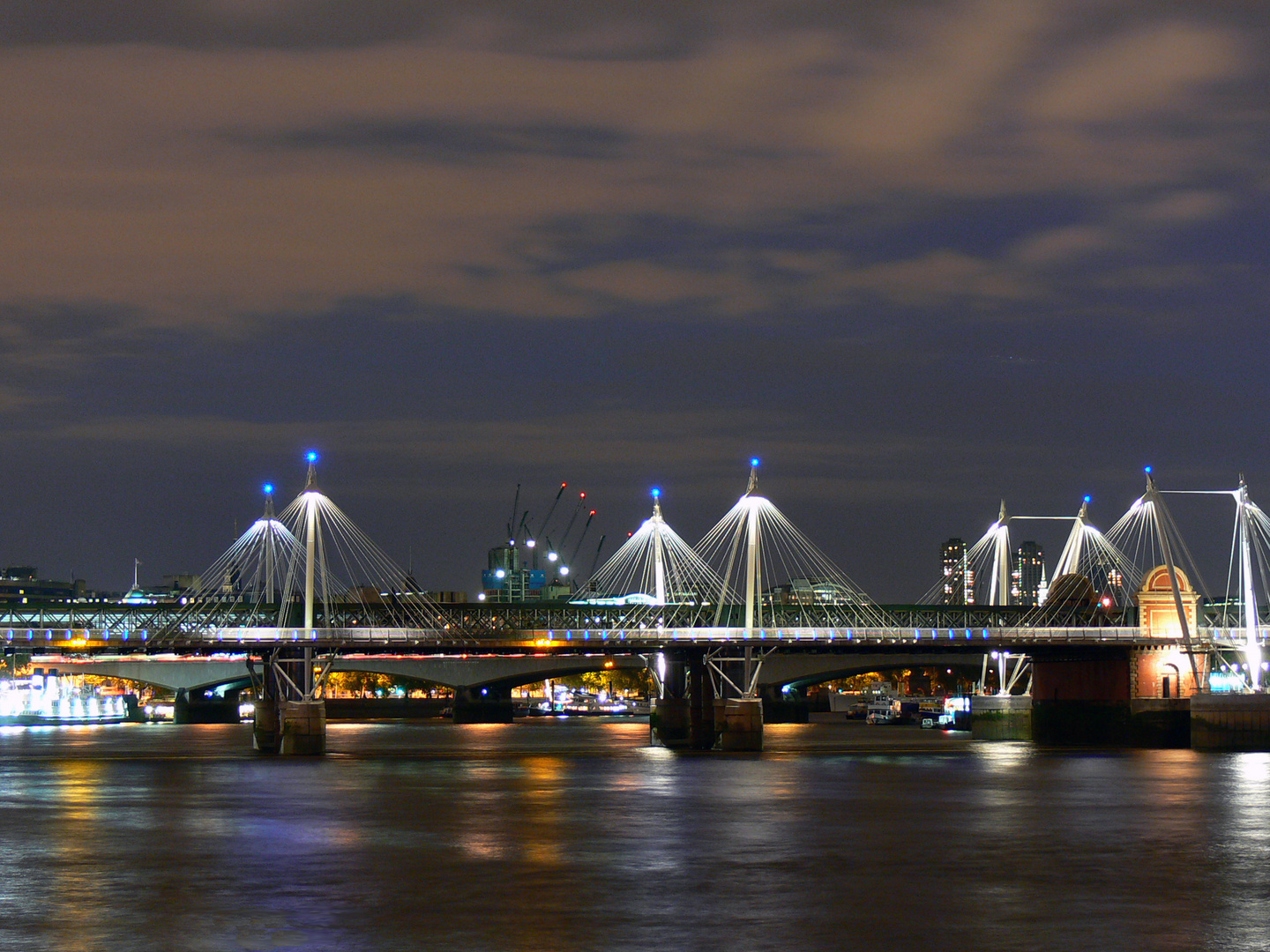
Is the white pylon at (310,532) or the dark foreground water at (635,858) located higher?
the white pylon at (310,532)

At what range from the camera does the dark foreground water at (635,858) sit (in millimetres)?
30891

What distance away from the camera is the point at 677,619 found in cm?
14362

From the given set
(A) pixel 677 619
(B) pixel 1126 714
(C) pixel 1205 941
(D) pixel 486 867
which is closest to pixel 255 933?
(D) pixel 486 867

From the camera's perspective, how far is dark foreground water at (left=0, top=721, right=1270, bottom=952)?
30891mm

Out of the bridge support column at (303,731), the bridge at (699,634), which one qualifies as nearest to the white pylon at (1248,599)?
the bridge at (699,634)

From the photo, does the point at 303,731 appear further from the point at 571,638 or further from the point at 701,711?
the point at 701,711

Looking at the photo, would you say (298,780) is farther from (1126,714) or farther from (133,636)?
(1126,714)

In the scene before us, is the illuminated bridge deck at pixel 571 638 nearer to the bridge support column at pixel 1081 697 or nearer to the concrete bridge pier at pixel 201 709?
the bridge support column at pixel 1081 697

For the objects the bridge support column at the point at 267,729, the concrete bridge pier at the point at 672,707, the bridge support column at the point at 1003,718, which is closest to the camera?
the bridge support column at the point at 267,729

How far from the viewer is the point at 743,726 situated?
105 m

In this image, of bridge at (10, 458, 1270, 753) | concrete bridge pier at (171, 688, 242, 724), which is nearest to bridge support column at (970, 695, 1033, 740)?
bridge at (10, 458, 1270, 753)

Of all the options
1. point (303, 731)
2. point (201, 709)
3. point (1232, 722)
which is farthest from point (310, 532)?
point (201, 709)

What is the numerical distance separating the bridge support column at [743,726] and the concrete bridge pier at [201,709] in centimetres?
9437

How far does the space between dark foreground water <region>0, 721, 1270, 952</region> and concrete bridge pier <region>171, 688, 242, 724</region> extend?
10715 cm
